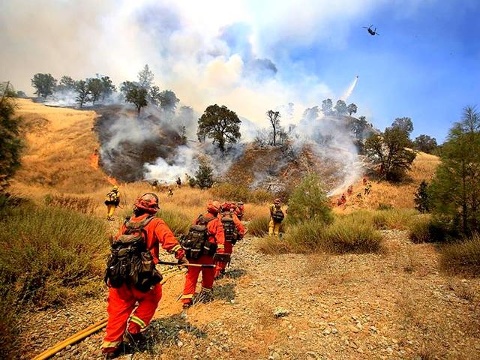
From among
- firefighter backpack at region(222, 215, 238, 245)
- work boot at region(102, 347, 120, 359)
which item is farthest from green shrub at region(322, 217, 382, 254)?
work boot at region(102, 347, 120, 359)

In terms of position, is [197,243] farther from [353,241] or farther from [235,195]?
[235,195]

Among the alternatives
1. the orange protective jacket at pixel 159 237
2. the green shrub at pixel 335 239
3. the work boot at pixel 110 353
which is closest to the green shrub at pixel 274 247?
the green shrub at pixel 335 239

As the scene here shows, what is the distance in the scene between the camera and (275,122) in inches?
2290

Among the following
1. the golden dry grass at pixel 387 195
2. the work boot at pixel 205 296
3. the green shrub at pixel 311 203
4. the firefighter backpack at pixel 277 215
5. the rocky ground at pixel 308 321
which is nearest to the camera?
the rocky ground at pixel 308 321

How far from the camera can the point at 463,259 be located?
25.5ft

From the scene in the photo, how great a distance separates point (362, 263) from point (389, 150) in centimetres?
3366

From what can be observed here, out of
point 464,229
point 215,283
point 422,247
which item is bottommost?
point 215,283

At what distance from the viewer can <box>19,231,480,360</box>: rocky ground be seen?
4.26 metres

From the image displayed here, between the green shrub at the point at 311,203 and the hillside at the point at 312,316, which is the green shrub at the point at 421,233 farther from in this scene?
the green shrub at the point at 311,203

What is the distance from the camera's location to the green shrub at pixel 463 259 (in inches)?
290

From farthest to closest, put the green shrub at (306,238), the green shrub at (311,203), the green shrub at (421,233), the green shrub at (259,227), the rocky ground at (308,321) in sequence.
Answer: the green shrub at (259,227) → the green shrub at (311,203) → the green shrub at (421,233) → the green shrub at (306,238) → the rocky ground at (308,321)

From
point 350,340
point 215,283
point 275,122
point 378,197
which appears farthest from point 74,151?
point 350,340

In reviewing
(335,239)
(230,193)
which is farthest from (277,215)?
(230,193)

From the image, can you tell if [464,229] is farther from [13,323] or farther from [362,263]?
[13,323]
